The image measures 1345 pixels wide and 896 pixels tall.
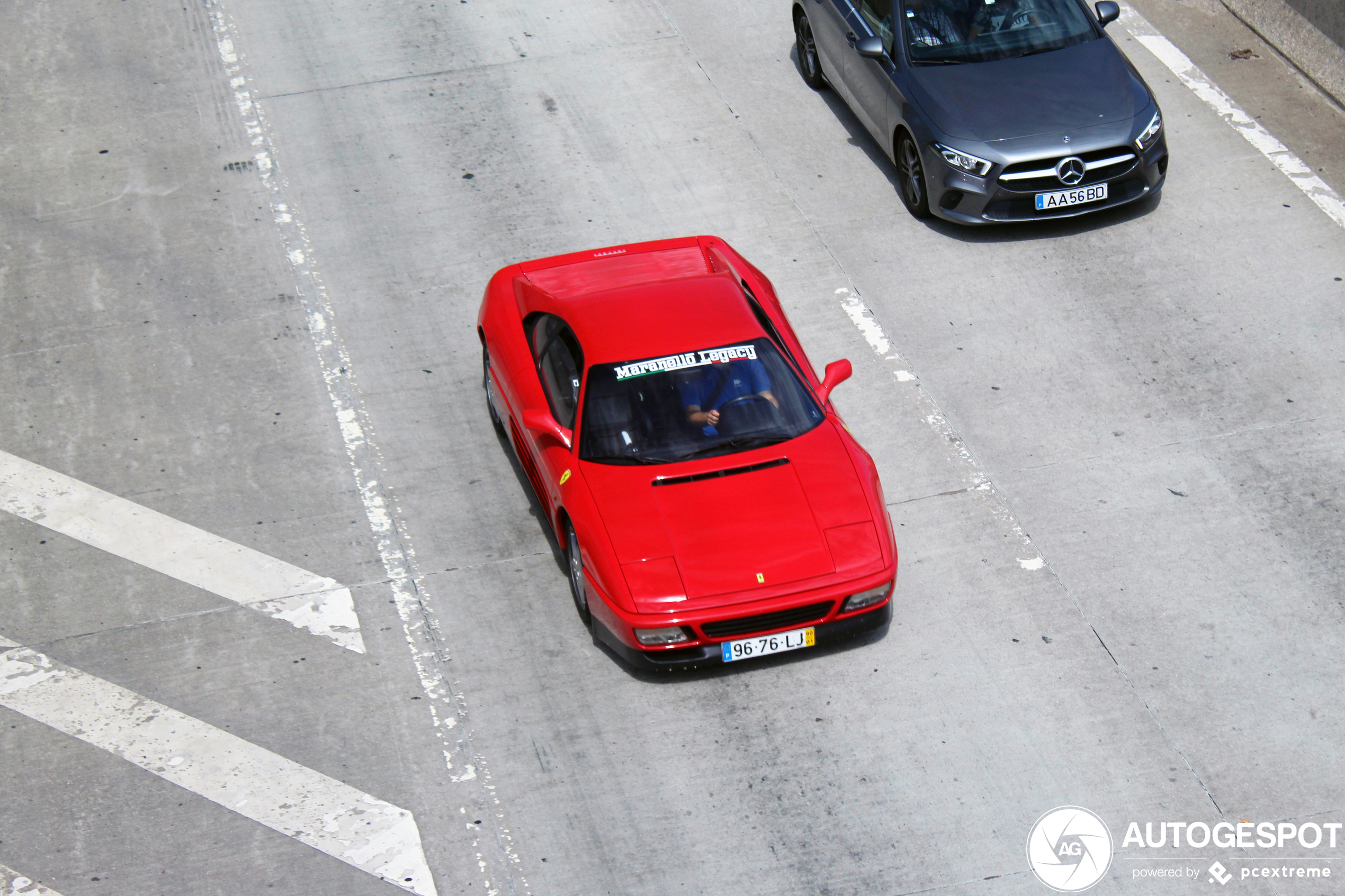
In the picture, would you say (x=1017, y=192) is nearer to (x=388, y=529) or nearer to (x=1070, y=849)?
(x=388, y=529)

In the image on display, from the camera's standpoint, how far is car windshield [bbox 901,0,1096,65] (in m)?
11.1

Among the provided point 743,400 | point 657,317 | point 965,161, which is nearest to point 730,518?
point 743,400

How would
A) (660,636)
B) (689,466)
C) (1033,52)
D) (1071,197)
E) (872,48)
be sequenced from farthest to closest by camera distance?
1. (872,48)
2. (1033,52)
3. (1071,197)
4. (689,466)
5. (660,636)

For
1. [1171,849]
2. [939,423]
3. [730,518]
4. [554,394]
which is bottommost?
[1171,849]

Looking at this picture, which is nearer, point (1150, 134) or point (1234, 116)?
point (1150, 134)

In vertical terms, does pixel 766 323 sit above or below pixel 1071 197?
above

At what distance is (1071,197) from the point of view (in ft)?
34.3

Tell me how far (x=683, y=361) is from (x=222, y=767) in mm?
3283

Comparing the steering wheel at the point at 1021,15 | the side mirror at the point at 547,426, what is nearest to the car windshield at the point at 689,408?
the side mirror at the point at 547,426

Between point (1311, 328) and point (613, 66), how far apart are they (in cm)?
686

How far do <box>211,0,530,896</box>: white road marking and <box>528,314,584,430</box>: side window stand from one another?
4.28 ft

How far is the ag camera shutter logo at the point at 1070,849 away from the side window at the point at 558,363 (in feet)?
10.7

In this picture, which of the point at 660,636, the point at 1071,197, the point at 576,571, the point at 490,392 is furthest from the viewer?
A: the point at 1071,197

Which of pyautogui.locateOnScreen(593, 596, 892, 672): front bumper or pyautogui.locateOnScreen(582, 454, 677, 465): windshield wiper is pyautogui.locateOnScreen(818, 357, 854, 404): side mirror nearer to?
pyautogui.locateOnScreen(582, 454, 677, 465): windshield wiper
